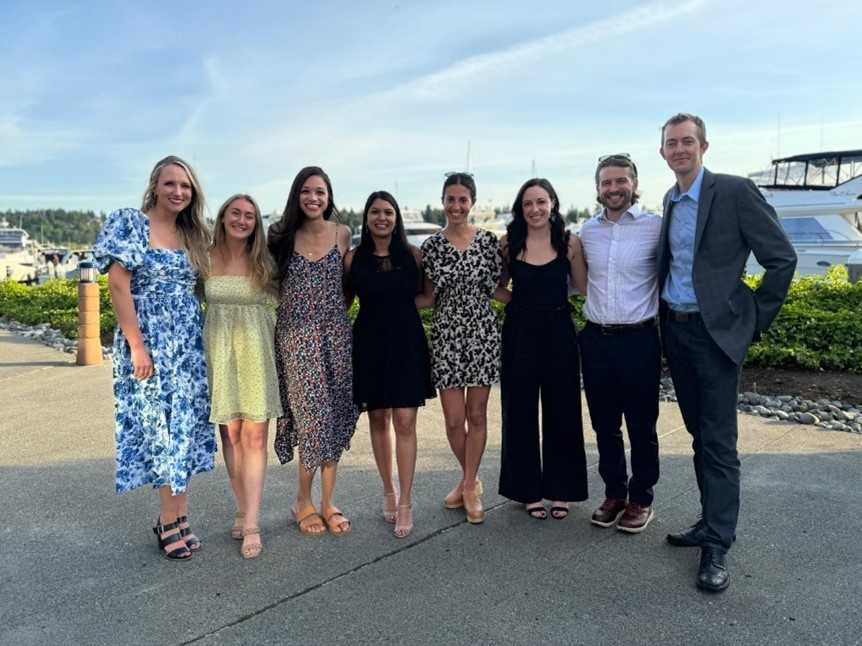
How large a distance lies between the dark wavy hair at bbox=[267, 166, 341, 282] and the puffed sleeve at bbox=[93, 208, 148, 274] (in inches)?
27.9

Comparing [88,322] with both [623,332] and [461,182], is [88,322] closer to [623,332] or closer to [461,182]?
[461,182]

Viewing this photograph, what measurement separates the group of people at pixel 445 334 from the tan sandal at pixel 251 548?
0.05 ft

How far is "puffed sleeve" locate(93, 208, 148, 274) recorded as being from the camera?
326 cm

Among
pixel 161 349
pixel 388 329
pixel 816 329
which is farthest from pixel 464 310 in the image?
pixel 816 329

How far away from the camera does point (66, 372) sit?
852 centimetres

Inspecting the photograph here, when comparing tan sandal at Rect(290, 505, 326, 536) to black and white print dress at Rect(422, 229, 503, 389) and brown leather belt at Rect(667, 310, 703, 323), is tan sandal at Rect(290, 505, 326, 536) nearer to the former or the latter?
black and white print dress at Rect(422, 229, 503, 389)

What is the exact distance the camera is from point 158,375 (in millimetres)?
3453

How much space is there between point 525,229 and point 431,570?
2.01m

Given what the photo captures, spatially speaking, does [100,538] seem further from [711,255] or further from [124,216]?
[711,255]

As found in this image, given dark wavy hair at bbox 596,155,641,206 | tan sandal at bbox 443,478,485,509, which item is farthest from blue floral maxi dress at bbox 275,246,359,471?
dark wavy hair at bbox 596,155,641,206

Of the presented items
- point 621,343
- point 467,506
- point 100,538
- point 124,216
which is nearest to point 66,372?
point 100,538

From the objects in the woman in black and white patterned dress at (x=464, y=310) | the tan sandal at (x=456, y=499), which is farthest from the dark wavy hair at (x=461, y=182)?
the tan sandal at (x=456, y=499)

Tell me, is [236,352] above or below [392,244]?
below

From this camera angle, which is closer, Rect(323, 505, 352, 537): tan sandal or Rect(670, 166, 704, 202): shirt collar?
Rect(670, 166, 704, 202): shirt collar
